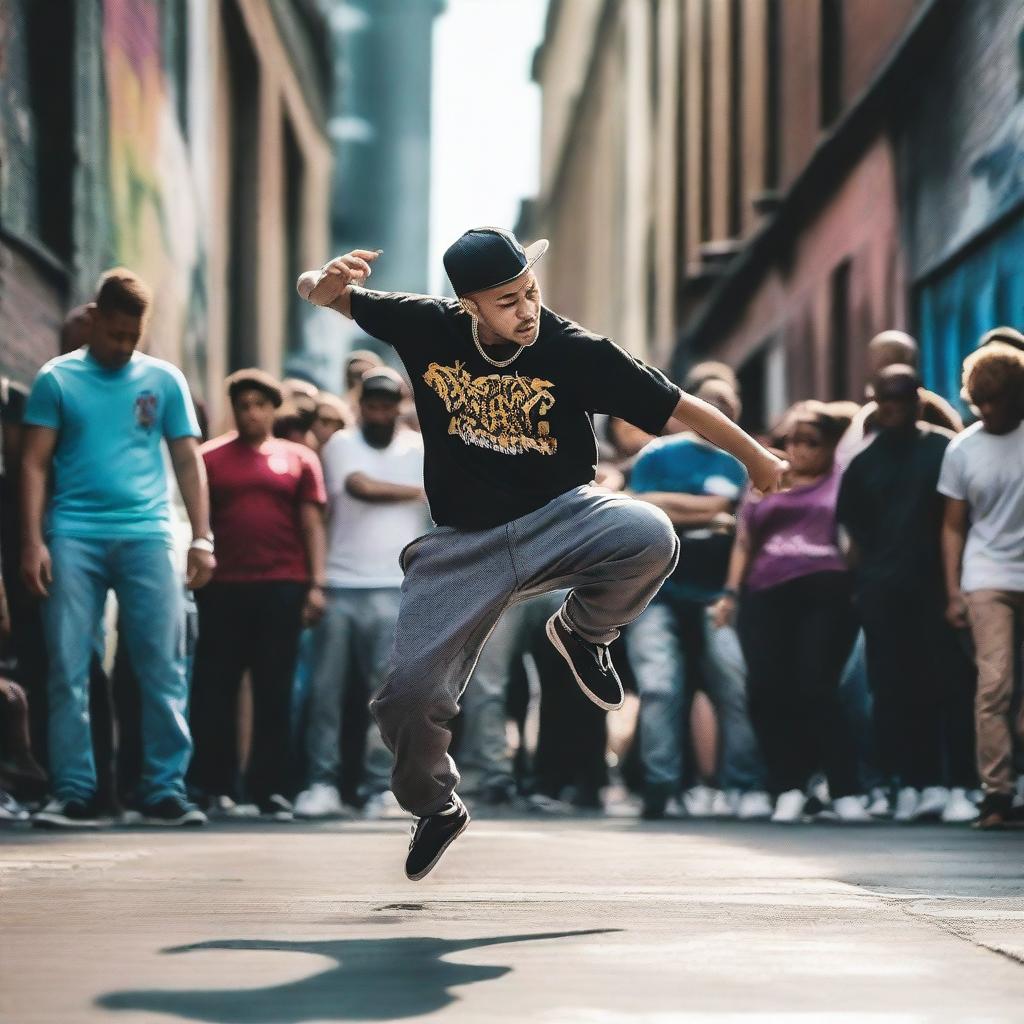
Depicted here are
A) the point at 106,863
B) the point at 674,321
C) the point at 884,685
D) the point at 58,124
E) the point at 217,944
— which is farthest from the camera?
the point at 674,321

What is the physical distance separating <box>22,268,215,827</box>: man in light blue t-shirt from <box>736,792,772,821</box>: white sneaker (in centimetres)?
225

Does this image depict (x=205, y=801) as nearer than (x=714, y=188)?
Yes

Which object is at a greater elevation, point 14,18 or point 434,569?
point 14,18

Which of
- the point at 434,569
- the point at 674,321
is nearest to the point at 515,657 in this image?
the point at 434,569

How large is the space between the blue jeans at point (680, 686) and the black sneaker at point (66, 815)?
227 centimetres

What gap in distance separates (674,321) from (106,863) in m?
26.4

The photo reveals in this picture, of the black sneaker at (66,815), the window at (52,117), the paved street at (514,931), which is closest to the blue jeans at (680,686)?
the paved street at (514,931)

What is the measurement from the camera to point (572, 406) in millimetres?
5434

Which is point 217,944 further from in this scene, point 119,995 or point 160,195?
point 160,195

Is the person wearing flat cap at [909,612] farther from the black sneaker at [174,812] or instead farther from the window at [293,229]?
the window at [293,229]

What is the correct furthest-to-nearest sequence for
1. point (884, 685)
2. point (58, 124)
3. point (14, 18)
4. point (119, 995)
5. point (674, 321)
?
point (674, 321) < point (58, 124) < point (14, 18) < point (884, 685) < point (119, 995)

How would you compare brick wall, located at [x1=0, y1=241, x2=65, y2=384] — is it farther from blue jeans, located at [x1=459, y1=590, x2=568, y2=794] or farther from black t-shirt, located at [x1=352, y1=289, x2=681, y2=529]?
black t-shirt, located at [x1=352, y1=289, x2=681, y2=529]

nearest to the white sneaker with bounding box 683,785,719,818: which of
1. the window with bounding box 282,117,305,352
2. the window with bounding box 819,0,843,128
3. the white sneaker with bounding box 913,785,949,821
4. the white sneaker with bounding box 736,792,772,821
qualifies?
the white sneaker with bounding box 736,792,772,821

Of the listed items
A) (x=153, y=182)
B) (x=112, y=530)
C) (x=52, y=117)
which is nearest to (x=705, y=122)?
(x=153, y=182)
